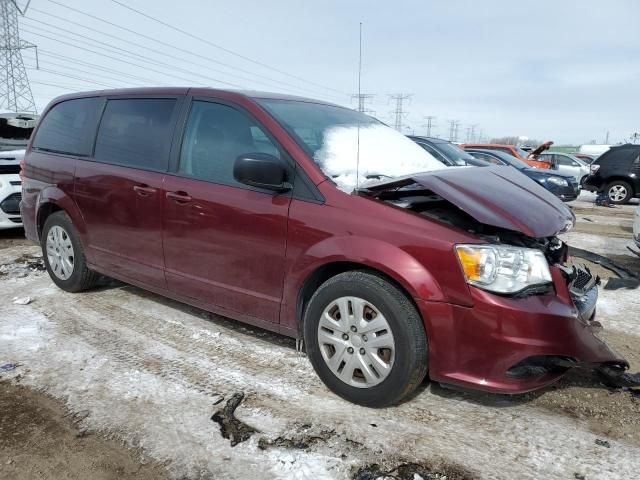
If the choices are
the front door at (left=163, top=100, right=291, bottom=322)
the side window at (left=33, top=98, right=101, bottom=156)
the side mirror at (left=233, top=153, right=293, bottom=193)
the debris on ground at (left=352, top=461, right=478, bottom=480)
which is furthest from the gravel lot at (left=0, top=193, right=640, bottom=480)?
the side window at (left=33, top=98, right=101, bottom=156)

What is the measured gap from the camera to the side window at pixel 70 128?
13.2ft

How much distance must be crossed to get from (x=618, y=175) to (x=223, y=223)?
13.0m

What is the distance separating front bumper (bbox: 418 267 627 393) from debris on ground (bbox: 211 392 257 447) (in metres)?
0.96

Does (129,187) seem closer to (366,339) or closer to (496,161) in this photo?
(366,339)

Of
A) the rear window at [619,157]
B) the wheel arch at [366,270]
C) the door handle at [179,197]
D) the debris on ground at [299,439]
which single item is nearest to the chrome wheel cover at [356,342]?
the wheel arch at [366,270]

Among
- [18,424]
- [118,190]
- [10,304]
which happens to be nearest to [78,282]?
[10,304]

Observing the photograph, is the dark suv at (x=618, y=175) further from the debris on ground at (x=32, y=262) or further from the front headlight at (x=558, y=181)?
the debris on ground at (x=32, y=262)

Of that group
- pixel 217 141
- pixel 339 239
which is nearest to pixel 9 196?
pixel 217 141

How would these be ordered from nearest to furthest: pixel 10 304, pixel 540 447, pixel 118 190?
pixel 540 447
pixel 118 190
pixel 10 304

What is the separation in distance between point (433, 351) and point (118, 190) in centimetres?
253

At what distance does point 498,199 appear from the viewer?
2.61 meters

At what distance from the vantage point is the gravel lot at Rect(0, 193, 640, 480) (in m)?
2.17

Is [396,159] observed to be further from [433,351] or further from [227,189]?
[433,351]

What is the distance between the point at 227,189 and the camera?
3.03 metres
